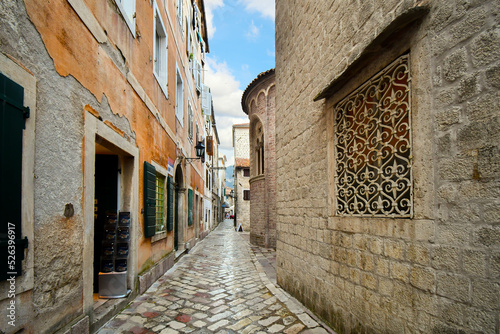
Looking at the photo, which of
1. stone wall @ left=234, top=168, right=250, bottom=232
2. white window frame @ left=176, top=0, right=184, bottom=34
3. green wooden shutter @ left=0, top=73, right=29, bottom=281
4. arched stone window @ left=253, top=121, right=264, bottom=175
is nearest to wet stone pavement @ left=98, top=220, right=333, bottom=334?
green wooden shutter @ left=0, top=73, right=29, bottom=281

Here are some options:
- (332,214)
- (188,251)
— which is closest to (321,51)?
(332,214)

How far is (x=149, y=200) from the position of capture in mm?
6117

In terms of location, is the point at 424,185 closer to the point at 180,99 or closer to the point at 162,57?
the point at 162,57

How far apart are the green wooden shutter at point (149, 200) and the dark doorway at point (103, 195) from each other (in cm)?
84

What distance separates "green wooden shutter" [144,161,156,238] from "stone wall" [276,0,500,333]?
3.14 meters

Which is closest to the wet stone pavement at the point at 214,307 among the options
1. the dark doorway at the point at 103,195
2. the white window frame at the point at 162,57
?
the dark doorway at the point at 103,195

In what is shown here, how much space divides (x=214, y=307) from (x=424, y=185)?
3.72m

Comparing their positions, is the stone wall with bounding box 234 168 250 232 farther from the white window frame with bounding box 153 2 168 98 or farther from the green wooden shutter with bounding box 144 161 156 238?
the green wooden shutter with bounding box 144 161 156 238

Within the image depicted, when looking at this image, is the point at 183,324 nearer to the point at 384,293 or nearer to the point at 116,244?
the point at 116,244

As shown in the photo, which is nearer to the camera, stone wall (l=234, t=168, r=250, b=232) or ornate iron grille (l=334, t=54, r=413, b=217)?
ornate iron grille (l=334, t=54, r=413, b=217)

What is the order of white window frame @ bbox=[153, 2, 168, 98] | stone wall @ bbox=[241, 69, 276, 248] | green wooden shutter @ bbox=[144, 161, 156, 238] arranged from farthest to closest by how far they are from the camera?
1. stone wall @ bbox=[241, 69, 276, 248]
2. white window frame @ bbox=[153, 2, 168, 98]
3. green wooden shutter @ bbox=[144, 161, 156, 238]

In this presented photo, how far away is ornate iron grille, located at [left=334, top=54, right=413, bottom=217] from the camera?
2.82m

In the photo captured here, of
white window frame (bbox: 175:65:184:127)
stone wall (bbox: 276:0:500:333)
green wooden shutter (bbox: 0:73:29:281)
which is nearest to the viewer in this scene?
stone wall (bbox: 276:0:500:333)

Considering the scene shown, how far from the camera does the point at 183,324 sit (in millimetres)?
4176
